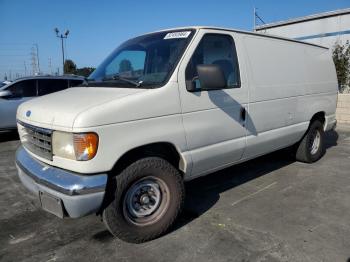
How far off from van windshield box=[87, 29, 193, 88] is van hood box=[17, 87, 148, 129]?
0.22 m

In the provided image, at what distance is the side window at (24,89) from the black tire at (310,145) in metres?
7.31

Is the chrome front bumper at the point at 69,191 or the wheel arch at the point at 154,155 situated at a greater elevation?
the wheel arch at the point at 154,155

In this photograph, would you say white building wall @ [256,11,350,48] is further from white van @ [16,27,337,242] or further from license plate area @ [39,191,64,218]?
license plate area @ [39,191,64,218]

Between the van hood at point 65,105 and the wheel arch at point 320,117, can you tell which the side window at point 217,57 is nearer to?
the van hood at point 65,105

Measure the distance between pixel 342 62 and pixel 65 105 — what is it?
11.8m

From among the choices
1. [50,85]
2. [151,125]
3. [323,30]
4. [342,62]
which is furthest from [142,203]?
[323,30]

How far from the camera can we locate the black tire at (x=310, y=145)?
19.7 ft

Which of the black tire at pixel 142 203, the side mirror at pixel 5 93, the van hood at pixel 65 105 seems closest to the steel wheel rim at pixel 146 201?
the black tire at pixel 142 203

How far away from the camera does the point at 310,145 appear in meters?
6.16

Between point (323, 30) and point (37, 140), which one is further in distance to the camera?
point (323, 30)

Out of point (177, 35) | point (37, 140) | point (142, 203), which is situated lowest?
point (142, 203)

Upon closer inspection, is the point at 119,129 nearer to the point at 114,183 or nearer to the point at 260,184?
the point at 114,183

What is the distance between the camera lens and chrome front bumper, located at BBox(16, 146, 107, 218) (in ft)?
9.42

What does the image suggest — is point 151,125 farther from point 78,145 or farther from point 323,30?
point 323,30
